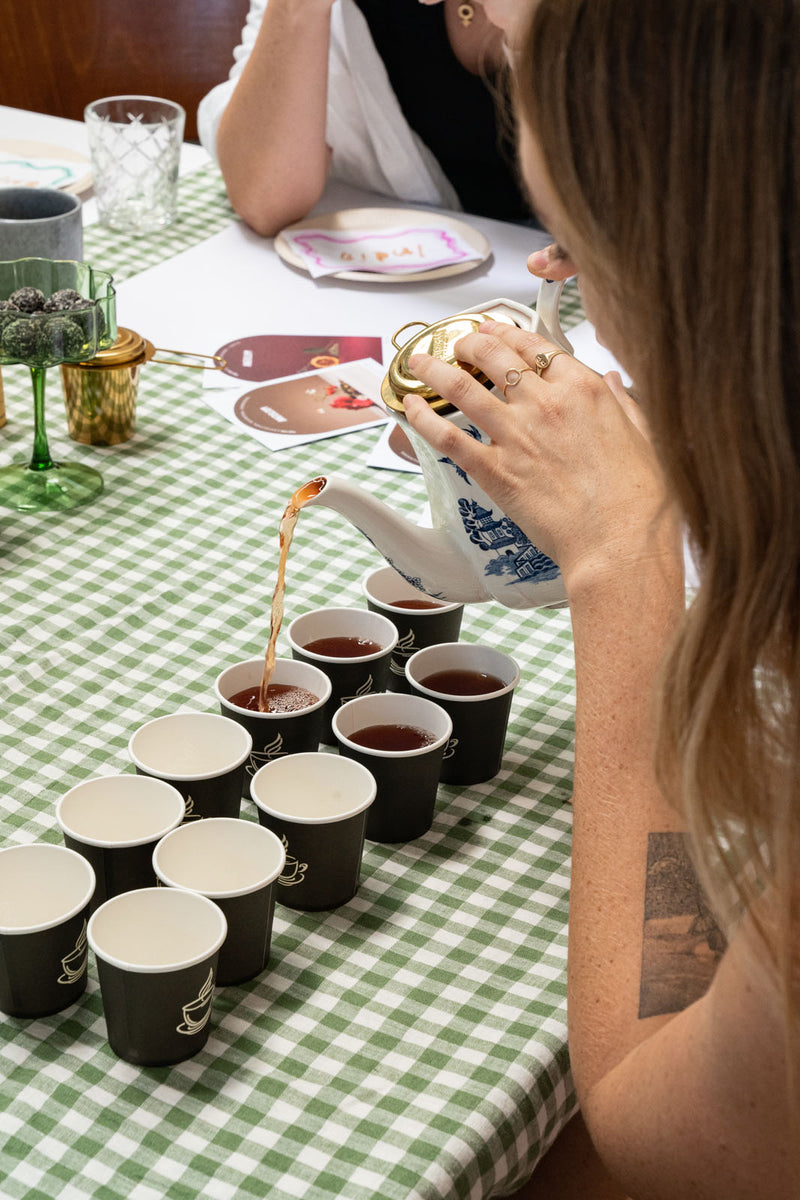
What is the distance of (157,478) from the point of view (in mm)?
1272

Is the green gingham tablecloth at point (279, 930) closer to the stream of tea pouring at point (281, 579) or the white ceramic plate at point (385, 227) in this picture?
the stream of tea pouring at point (281, 579)

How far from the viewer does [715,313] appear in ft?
1.88

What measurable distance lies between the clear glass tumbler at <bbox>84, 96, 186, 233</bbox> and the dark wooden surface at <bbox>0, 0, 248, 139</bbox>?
31.0 inches

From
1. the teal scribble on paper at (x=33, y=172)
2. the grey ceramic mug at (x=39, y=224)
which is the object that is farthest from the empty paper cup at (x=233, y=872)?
the teal scribble on paper at (x=33, y=172)

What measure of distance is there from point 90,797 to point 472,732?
0.86 feet

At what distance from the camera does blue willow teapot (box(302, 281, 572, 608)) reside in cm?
88

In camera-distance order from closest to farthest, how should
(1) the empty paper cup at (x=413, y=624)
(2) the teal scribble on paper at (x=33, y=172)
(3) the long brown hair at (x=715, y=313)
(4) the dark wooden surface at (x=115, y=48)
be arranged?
(3) the long brown hair at (x=715, y=313) < (1) the empty paper cup at (x=413, y=624) < (2) the teal scribble on paper at (x=33, y=172) < (4) the dark wooden surface at (x=115, y=48)

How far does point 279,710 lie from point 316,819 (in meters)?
0.15

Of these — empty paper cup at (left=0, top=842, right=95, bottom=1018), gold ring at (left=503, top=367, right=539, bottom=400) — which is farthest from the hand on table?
empty paper cup at (left=0, top=842, right=95, bottom=1018)

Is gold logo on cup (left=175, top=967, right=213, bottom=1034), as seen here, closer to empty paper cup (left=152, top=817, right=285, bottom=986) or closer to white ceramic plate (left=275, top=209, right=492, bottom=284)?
empty paper cup (left=152, top=817, right=285, bottom=986)

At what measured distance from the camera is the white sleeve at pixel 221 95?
1848 millimetres

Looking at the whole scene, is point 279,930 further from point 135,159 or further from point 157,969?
point 135,159

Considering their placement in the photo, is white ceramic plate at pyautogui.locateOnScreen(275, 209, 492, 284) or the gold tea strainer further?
white ceramic plate at pyautogui.locateOnScreen(275, 209, 492, 284)

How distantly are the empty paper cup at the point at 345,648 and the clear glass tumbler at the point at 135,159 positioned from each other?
94 centimetres
